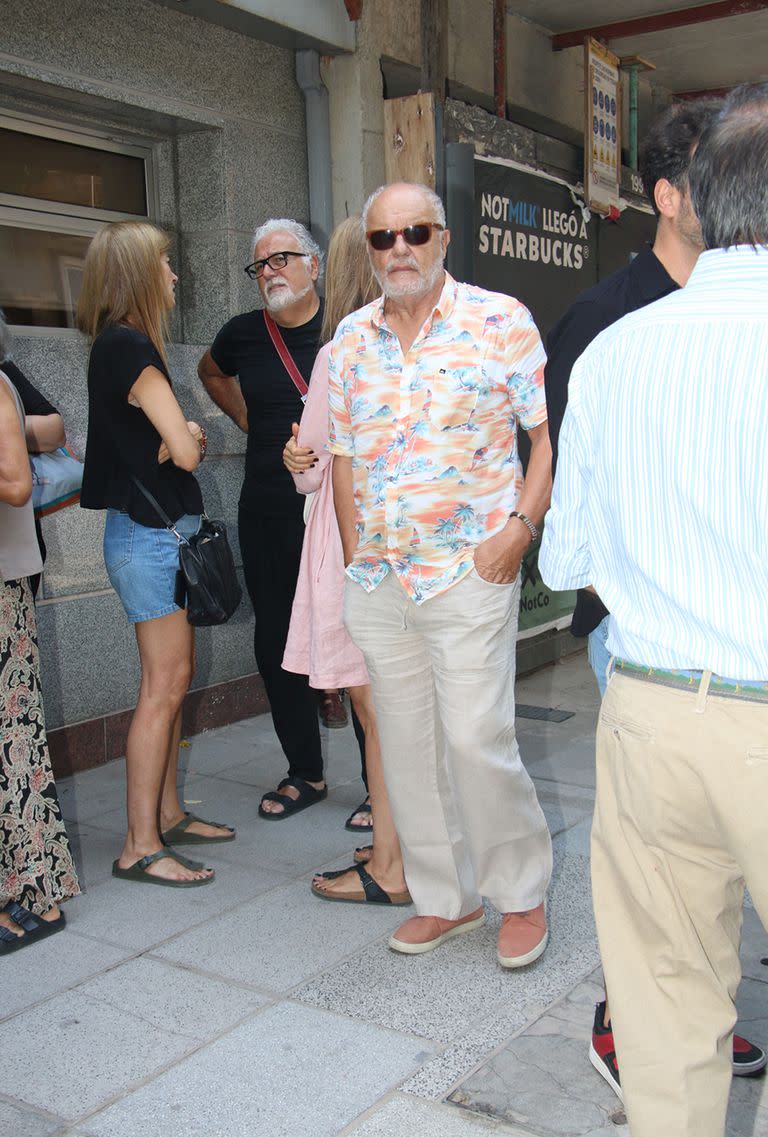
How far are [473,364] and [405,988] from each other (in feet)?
5.30

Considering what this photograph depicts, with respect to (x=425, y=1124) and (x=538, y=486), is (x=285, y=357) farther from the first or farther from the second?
(x=425, y=1124)

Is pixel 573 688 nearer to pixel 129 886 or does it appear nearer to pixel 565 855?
pixel 565 855

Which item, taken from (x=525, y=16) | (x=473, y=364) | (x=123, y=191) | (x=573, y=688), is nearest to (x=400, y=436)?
(x=473, y=364)

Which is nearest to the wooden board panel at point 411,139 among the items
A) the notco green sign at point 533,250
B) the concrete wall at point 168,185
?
the notco green sign at point 533,250

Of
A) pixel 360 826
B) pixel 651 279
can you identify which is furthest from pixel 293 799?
pixel 651 279

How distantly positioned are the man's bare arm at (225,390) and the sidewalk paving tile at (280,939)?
76.1 inches

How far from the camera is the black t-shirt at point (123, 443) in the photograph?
363cm

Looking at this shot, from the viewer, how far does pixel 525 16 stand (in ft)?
24.0

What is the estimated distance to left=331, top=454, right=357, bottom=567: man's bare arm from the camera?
3.38 metres

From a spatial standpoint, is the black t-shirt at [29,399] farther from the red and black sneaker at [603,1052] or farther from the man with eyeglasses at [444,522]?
the red and black sneaker at [603,1052]

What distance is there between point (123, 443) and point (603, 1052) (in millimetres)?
2181

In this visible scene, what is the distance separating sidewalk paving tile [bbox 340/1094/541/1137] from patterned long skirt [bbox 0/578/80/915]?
1398 millimetres

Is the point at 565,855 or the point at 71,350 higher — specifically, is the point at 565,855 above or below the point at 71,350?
below

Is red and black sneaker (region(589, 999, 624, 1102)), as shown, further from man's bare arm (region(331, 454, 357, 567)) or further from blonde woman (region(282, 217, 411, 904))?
man's bare arm (region(331, 454, 357, 567))
